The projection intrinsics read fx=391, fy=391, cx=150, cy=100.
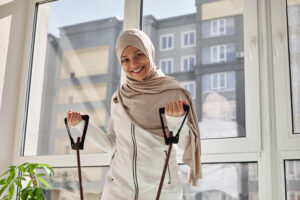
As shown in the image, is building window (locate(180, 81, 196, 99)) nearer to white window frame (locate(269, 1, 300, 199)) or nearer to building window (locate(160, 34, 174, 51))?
A: building window (locate(160, 34, 174, 51))

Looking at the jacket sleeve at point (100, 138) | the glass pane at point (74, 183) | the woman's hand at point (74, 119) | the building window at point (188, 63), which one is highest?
the building window at point (188, 63)

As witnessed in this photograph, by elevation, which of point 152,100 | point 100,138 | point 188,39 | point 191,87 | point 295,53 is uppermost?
point 188,39

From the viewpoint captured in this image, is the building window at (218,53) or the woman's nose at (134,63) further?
the building window at (218,53)

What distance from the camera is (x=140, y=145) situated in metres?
1.56

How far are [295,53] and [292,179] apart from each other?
0.57 m

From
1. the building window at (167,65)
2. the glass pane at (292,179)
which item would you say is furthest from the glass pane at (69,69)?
the glass pane at (292,179)

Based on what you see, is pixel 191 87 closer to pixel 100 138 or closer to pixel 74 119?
pixel 100 138

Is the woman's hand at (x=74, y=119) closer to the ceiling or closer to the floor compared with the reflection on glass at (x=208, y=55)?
closer to the floor

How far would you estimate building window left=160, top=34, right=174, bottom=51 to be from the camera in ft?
7.08

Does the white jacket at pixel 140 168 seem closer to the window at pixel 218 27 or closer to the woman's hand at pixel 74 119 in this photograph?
the woman's hand at pixel 74 119

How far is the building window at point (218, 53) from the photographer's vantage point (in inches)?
78.2

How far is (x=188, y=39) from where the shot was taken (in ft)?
6.91

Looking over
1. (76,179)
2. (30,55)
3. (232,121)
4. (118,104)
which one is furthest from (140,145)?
(30,55)

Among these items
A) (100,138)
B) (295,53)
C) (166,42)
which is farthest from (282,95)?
(100,138)
